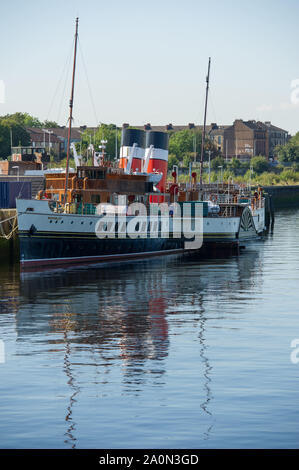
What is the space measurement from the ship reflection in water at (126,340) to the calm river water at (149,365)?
4cm

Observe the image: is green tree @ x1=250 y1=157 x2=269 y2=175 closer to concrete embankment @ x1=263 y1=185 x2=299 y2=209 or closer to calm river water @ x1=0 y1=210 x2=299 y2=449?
concrete embankment @ x1=263 y1=185 x2=299 y2=209

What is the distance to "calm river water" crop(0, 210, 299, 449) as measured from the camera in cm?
1628

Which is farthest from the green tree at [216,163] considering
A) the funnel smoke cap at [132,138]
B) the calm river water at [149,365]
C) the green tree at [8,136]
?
the calm river water at [149,365]

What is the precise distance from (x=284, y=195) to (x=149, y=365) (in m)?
137

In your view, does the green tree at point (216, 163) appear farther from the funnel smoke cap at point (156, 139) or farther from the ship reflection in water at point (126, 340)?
the ship reflection in water at point (126, 340)

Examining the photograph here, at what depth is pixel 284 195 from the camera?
155125mm

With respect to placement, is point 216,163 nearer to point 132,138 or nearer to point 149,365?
point 132,138

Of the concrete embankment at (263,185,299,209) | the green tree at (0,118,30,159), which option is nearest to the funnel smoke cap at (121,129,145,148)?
the green tree at (0,118,30,159)

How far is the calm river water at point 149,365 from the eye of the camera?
1628cm

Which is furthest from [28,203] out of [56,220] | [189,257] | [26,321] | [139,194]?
[26,321]

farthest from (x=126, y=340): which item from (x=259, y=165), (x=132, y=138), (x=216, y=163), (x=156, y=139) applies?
(x=259, y=165)

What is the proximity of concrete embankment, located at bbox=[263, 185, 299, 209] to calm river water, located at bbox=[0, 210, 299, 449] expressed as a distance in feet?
356
